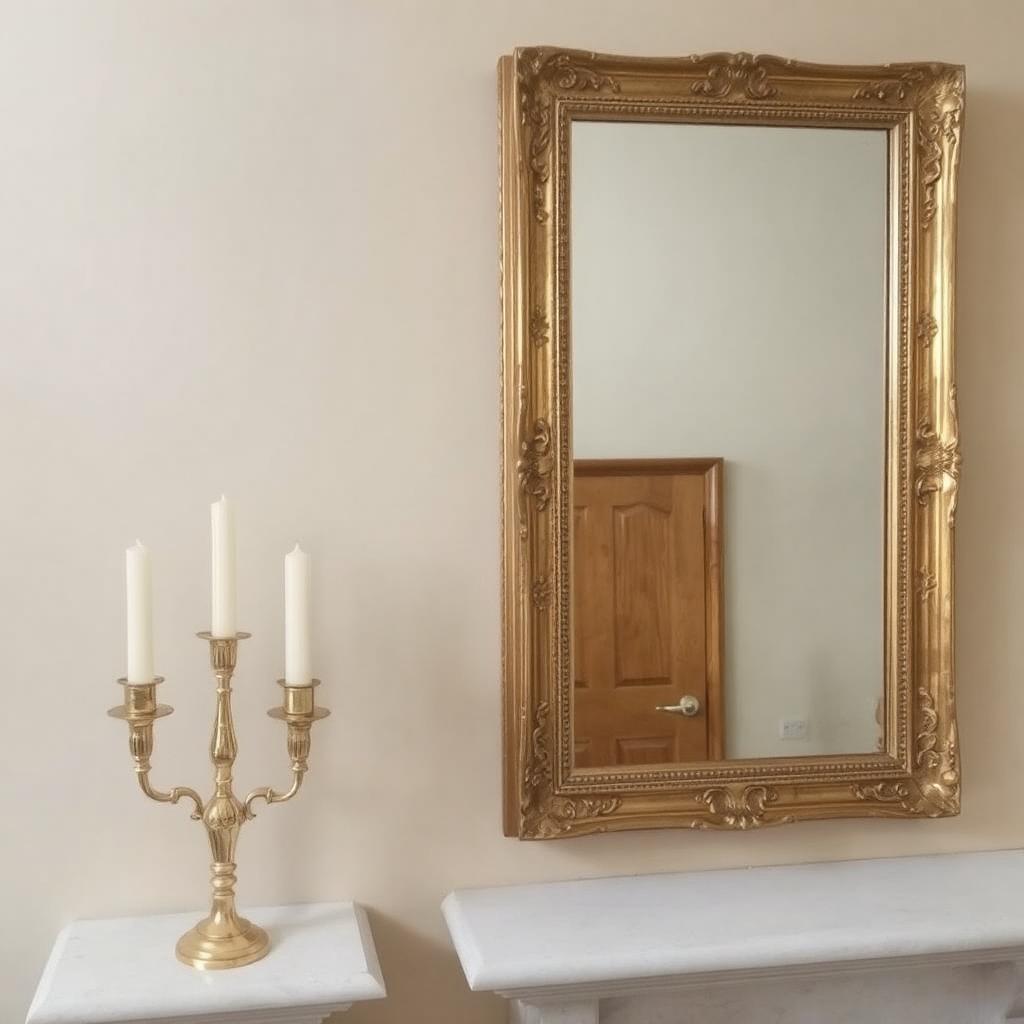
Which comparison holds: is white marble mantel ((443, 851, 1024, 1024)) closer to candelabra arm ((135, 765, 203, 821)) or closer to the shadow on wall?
the shadow on wall

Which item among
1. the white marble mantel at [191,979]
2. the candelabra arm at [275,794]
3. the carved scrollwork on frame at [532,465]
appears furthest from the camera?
the carved scrollwork on frame at [532,465]

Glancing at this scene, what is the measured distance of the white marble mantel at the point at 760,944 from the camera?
130 cm

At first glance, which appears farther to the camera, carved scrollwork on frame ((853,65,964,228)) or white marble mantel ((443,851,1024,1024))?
carved scrollwork on frame ((853,65,964,228))

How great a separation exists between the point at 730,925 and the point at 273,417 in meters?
0.83

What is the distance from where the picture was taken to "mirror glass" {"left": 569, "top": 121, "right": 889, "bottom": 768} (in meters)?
1.46

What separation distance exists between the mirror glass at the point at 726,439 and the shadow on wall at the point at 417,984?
1.07 feet

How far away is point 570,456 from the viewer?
4.75ft

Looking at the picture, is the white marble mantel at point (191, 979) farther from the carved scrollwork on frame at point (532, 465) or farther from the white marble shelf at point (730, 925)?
the carved scrollwork on frame at point (532, 465)

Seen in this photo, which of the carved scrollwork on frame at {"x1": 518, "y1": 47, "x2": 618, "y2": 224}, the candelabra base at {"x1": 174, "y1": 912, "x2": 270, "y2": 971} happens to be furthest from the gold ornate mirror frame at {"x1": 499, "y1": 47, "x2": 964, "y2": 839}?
the candelabra base at {"x1": 174, "y1": 912, "x2": 270, "y2": 971}

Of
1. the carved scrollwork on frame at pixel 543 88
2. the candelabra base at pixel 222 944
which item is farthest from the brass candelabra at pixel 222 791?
the carved scrollwork on frame at pixel 543 88

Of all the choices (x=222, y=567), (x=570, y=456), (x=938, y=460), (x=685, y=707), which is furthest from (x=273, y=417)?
(x=938, y=460)

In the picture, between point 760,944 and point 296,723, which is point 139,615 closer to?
point 296,723

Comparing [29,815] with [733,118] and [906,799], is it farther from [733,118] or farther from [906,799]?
[733,118]

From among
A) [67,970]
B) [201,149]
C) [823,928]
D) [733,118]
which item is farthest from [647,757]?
[201,149]
